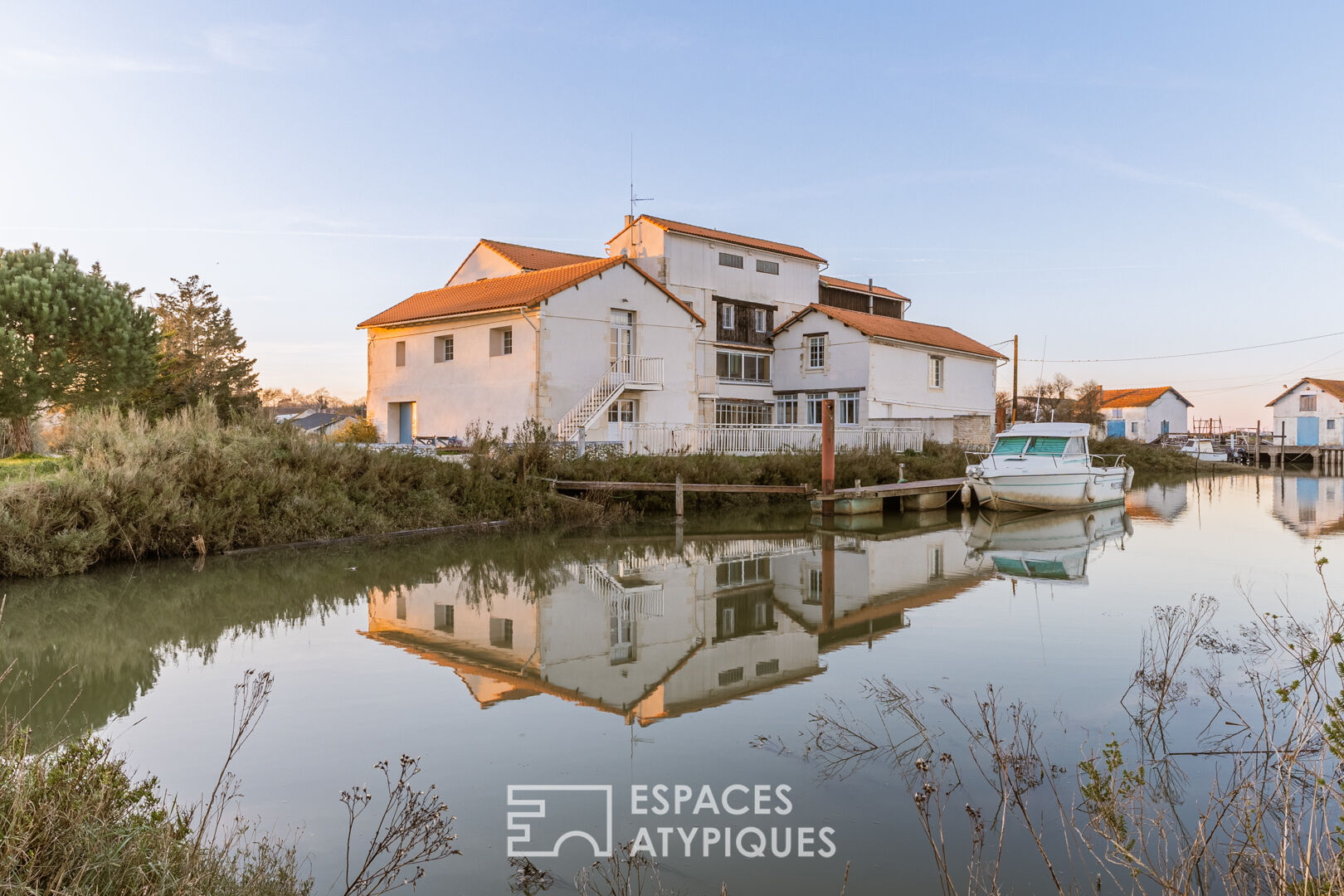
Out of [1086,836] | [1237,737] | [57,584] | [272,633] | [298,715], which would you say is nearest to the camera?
[1086,836]

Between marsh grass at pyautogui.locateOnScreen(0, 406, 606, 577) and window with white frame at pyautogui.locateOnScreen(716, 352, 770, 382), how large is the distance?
55.1 feet

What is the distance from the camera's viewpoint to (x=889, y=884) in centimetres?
472

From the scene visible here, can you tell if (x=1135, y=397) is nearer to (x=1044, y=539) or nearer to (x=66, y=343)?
(x=1044, y=539)

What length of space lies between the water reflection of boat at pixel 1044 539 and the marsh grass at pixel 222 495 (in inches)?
360

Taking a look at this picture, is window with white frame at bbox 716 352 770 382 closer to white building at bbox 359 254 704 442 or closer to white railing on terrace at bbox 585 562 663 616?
white building at bbox 359 254 704 442

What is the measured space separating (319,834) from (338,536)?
13241mm

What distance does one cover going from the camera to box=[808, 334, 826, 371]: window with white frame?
3747 centimetres

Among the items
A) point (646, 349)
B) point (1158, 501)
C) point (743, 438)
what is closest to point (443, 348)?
point (646, 349)

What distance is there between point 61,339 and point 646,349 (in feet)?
53.8

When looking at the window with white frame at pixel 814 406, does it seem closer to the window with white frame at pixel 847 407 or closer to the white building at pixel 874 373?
the white building at pixel 874 373

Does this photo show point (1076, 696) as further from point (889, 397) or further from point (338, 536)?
point (889, 397)

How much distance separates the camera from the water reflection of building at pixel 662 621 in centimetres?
869

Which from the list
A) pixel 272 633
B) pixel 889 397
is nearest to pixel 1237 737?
pixel 272 633

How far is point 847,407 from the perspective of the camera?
36.8 meters
